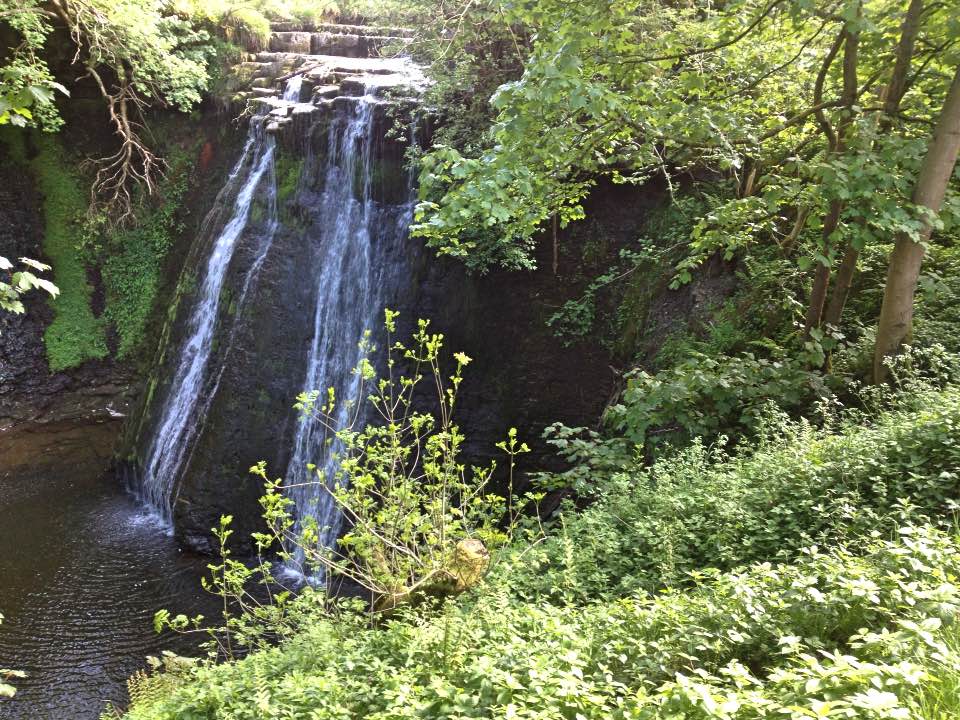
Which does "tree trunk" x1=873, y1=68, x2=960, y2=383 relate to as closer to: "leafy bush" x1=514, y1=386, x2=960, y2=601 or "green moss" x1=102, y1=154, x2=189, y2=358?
"leafy bush" x1=514, y1=386, x2=960, y2=601

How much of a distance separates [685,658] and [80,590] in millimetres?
8449

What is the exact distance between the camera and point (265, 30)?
1405 centimetres

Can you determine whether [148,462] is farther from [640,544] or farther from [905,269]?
[905,269]

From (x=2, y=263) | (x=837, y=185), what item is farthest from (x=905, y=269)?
(x=2, y=263)

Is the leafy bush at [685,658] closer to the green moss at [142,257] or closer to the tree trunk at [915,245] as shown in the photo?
the tree trunk at [915,245]

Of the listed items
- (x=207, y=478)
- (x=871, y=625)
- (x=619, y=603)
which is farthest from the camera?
(x=207, y=478)

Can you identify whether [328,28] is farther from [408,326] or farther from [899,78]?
[899,78]

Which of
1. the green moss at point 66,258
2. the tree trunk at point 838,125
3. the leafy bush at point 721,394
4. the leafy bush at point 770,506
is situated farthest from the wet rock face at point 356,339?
the green moss at point 66,258

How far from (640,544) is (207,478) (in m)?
7.23

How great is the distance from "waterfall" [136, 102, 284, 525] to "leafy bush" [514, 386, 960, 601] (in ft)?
24.0

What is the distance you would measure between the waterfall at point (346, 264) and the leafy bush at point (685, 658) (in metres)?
6.07

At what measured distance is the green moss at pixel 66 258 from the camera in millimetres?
13416

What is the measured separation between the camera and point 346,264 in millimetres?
9727

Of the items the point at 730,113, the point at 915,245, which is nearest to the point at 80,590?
the point at 730,113
